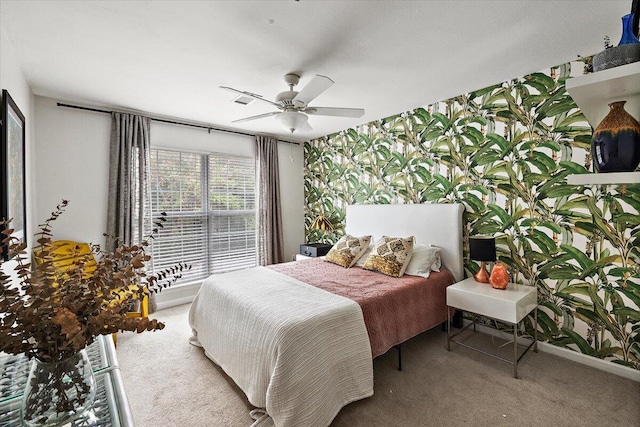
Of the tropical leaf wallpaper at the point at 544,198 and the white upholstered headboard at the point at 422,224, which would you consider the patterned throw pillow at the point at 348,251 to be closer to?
the white upholstered headboard at the point at 422,224

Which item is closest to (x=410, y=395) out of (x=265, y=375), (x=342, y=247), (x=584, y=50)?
(x=265, y=375)

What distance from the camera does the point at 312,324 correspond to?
1.91 metres

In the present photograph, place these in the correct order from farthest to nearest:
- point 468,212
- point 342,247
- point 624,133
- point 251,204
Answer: point 251,204, point 342,247, point 468,212, point 624,133

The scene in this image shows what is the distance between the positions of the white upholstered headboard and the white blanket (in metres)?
1.53

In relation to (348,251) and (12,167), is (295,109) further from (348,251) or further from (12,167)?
(12,167)

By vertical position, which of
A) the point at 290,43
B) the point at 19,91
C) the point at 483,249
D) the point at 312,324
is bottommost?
the point at 312,324

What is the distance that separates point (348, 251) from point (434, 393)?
1666 mm

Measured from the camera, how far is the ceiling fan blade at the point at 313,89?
2067mm

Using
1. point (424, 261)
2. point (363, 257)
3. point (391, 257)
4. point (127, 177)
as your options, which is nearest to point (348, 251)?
point (363, 257)

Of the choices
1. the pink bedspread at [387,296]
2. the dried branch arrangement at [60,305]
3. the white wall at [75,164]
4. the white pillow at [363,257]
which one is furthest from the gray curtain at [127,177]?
the dried branch arrangement at [60,305]

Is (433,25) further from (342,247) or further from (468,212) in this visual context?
(342,247)

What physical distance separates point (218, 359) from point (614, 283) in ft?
10.6

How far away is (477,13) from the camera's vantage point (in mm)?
1838

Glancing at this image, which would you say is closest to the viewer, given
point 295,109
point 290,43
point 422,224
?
point 290,43
